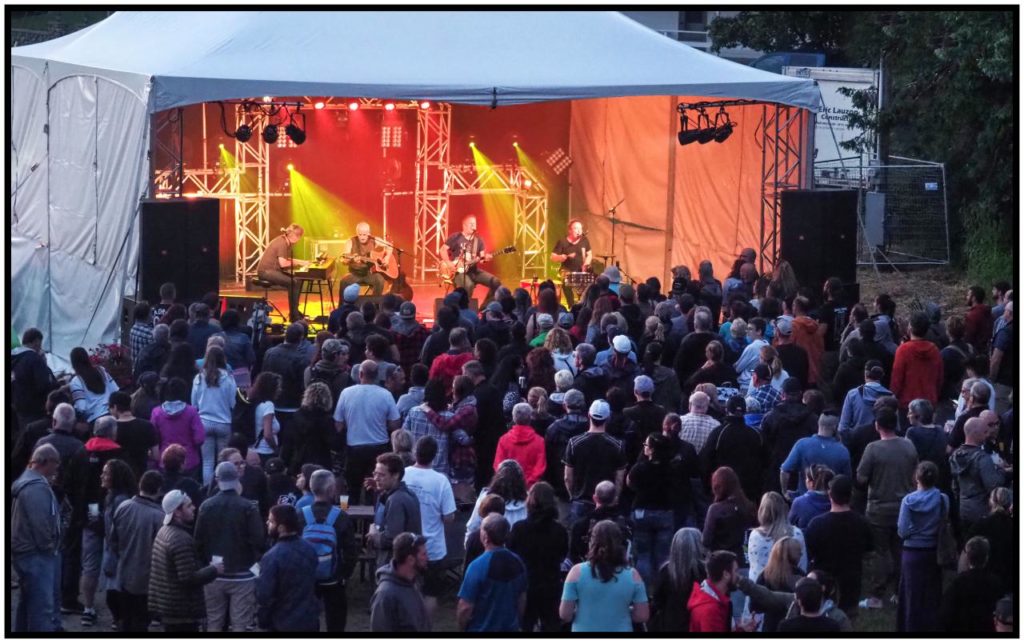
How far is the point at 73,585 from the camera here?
8.77m

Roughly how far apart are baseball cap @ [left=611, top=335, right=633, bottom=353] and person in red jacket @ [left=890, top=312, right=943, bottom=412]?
7.17ft

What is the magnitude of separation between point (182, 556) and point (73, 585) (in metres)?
1.72

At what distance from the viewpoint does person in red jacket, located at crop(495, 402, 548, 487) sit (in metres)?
8.92

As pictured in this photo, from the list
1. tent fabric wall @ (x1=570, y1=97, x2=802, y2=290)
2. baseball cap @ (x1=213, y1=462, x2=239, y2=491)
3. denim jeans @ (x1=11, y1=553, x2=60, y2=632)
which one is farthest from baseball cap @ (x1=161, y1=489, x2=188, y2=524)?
tent fabric wall @ (x1=570, y1=97, x2=802, y2=290)

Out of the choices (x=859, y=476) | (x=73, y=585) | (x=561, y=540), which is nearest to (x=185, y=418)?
(x=73, y=585)

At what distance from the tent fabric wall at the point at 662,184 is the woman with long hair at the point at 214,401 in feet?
32.0

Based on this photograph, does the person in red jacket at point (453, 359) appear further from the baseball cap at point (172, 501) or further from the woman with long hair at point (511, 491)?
the baseball cap at point (172, 501)

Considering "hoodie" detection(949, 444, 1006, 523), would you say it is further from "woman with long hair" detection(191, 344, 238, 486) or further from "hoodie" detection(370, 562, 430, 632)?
"woman with long hair" detection(191, 344, 238, 486)

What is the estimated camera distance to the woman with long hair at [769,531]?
747 cm

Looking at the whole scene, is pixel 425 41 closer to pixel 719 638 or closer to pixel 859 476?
pixel 859 476

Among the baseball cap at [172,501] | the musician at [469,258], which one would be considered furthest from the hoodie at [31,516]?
the musician at [469,258]

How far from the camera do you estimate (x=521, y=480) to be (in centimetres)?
792

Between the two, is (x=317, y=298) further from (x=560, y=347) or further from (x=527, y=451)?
(x=527, y=451)

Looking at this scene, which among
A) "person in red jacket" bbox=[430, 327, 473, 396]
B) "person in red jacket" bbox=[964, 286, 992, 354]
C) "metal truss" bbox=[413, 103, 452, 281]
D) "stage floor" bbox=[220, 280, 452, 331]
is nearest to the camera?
"person in red jacket" bbox=[430, 327, 473, 396]
